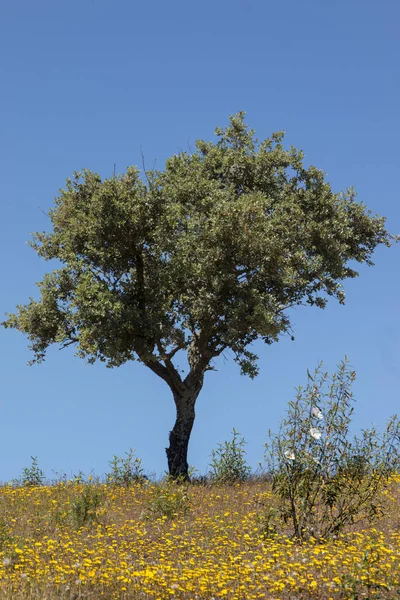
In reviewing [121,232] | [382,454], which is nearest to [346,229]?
[121,232]

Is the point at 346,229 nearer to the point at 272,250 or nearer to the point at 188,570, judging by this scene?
the point at 272,250

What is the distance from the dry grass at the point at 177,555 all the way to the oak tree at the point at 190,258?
6.27 metres

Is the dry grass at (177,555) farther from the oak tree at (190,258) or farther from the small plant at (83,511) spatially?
the oak tree at (190,258)

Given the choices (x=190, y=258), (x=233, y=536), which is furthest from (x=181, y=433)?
(x=233, y=536)

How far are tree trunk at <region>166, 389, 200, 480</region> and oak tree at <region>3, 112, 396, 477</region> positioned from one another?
0.04 meters

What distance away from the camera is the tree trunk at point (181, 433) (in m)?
23.4

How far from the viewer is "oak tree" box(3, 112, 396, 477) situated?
852 inches

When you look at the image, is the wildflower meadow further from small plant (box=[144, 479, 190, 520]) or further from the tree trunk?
the tree trunk

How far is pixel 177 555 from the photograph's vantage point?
12266 mm

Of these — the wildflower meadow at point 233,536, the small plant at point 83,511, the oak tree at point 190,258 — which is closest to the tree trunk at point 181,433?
the oak tree at point 190,258

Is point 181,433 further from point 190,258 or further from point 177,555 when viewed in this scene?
point 177,555

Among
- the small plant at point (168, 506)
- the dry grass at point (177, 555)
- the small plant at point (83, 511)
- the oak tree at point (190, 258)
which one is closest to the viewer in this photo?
the dry grass at point (177, 555)

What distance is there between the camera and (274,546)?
12.1 m

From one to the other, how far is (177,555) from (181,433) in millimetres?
11378
